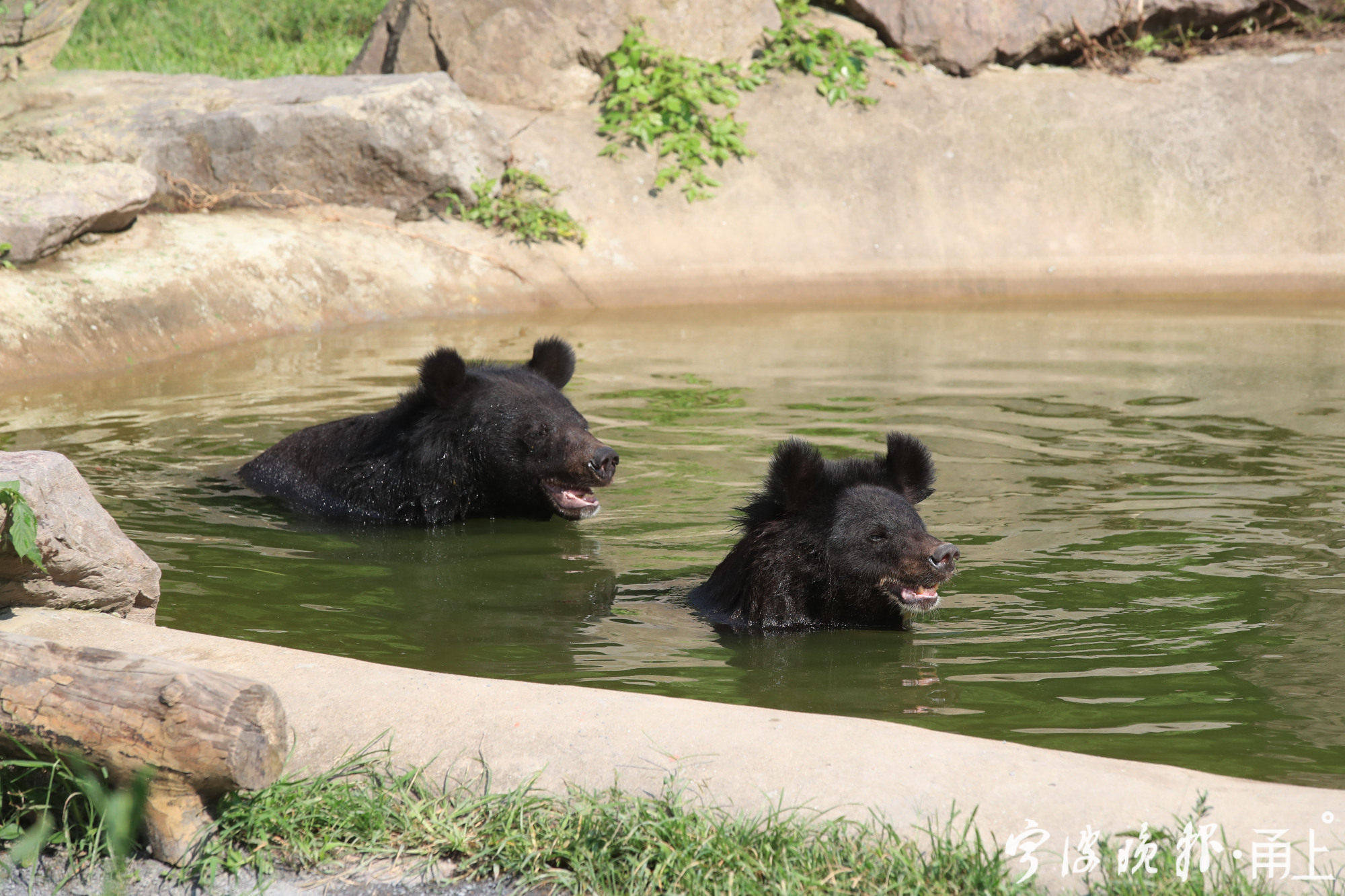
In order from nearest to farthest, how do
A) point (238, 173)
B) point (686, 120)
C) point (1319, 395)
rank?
point (1319, 395) → point (238, 173) → point (686, 120)

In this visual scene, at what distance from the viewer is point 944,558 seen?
5.50m

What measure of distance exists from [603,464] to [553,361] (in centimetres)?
112

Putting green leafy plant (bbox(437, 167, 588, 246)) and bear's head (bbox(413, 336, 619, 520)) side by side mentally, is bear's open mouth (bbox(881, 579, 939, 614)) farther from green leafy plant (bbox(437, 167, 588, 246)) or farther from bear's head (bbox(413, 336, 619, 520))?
green leafy plant (bbox(437, 167, 588, 246))

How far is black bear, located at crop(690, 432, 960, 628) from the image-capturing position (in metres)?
5.61

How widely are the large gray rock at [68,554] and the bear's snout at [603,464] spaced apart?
8.70ft

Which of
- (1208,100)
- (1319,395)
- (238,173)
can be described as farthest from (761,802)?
(1208,100)

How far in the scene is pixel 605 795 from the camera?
3.71 metres

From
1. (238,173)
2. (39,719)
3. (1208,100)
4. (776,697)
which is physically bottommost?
(776,697)

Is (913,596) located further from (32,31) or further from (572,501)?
(32,31)

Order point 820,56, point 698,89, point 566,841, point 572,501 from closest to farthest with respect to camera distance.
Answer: point 566,841
point 572,501
point 698,89
point 820,56

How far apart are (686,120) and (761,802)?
14246 mm

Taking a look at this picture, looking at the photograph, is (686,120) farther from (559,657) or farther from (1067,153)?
(559,657)

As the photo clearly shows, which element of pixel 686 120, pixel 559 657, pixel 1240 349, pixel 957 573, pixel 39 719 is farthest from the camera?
pixel 686 120

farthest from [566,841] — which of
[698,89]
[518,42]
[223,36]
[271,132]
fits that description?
[223,36]
